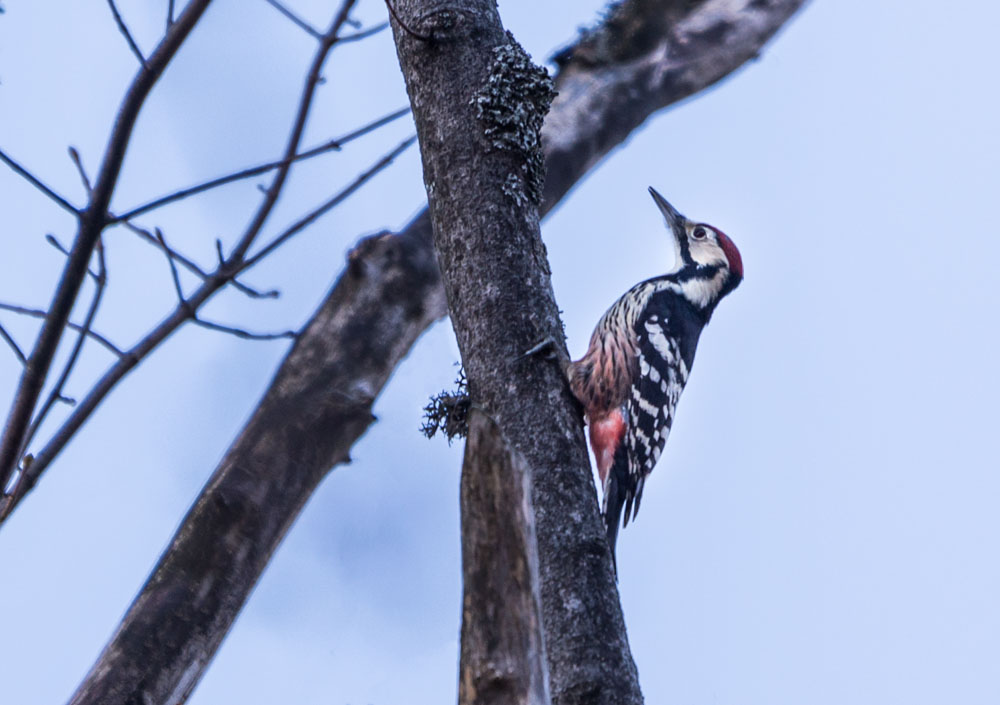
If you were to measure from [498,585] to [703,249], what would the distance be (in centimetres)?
340

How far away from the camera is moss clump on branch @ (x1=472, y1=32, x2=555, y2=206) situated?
2.34m

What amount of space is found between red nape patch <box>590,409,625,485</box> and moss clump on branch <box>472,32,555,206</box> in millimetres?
1217

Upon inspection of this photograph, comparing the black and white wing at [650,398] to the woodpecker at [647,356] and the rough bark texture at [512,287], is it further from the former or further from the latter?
the rough bark texture at [512,287]

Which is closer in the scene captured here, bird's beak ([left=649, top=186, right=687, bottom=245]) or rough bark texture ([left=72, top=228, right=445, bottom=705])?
rough bark texture ([left=72, top=228, right=445, bottom=705])

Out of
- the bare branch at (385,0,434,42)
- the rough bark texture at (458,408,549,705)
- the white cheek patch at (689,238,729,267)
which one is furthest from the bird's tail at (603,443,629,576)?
the rough bark texture at (458,408,549,705)

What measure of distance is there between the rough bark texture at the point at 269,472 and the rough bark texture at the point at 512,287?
2.43 feet

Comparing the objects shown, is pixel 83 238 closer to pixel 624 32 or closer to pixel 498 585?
pixel 498 585

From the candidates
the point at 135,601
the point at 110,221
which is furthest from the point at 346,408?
the point at 110,221

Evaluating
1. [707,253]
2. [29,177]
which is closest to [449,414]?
[29,177]

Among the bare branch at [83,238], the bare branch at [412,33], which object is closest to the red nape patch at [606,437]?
the bare branch at [412,33]

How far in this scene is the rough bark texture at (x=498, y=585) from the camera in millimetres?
1357

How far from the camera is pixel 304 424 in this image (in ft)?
9.18

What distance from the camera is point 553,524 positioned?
1.98 m

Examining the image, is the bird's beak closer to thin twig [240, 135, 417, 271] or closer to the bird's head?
the bird's head
